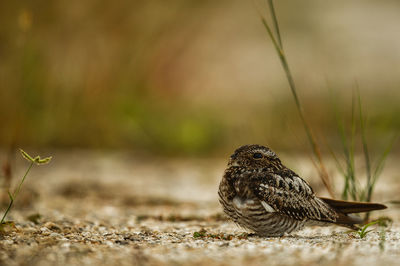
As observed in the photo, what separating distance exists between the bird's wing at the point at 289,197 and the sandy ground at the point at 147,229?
0.44 ft

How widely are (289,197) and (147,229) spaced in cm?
91

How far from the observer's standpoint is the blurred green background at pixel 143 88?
21.8 ft

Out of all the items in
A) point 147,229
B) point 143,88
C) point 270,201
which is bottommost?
point 147,229

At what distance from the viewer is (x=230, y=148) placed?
8.14 m

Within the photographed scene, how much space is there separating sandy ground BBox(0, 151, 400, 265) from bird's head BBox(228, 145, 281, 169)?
16.0 inches

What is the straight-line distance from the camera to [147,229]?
11.3ft

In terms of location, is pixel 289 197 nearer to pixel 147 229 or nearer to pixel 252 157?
pixel 252 157

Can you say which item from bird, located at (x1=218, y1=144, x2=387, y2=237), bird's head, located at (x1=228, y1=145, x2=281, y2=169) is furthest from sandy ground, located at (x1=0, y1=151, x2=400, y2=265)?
bird's head, located at (x1=228, y1=145, x2=281, y2=169)

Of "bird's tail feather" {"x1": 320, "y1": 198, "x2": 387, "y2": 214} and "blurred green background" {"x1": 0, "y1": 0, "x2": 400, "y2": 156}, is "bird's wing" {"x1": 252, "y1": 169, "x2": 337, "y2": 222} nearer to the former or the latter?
"bird's tail feather" {"x1": 320, "y1": 198, "x2": 387, "y2": 214}

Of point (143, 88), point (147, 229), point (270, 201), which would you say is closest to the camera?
point (270, 201)

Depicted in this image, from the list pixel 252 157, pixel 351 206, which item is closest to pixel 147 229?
pixel 252 157

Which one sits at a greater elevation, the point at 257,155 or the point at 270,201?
the point at 257,155

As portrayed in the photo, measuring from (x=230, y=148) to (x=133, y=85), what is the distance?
1.66 meters

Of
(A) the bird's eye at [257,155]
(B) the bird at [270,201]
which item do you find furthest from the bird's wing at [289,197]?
(A) the bird's eye at [257,155]
